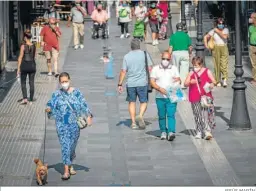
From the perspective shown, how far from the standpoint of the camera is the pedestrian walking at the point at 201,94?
18312 mm

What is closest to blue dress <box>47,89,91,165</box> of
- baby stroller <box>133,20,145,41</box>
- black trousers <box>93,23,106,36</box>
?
baby stroller <box>133,20,145,41</box>

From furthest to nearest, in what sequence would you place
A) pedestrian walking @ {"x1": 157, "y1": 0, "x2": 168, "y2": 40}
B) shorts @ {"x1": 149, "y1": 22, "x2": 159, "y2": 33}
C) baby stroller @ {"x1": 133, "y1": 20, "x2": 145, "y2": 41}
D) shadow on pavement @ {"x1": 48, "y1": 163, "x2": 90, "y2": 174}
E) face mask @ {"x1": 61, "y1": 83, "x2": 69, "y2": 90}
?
1. pedestrian walking @ {"x1": 157, "y1": 0, "x2": 168, "y2": 40}
2. shorts @ {"x1": 149, "y1": 22, "x2": 159, "y2": 33}
3. baby stroller @ {"x1": 133, "y1": 20, "x2": 145, "y2": 41}
4. shadow on pavement @ {"x1": 48, "y1": 163, "x2": 90, "y2": 174}
5. face mask @ {"x1": 61, "y1": 83, "x2": 69, "y2": 90}

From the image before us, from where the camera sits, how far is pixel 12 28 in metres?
31.9

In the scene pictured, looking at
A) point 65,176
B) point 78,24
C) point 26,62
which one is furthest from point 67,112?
point 78,24

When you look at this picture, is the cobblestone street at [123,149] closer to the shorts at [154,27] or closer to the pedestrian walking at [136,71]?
the pedestrian walking at [136,71]

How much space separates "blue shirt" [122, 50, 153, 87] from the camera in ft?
62.2

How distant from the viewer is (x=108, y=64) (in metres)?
29.8

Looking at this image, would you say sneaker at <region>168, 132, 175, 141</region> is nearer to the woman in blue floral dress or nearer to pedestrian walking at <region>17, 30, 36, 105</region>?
the woman in blue floral dress

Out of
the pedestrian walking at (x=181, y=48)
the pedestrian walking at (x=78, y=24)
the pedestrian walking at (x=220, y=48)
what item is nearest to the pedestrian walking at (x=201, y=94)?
the pedestrian walking at (x=181, y=48)

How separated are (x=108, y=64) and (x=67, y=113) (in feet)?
48.0

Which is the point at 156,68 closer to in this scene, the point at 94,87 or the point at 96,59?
the point at 94,87

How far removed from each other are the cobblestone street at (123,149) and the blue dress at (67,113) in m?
0.54

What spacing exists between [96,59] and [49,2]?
1525 cm

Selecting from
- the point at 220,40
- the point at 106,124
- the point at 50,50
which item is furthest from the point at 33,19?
the point at 106,124
